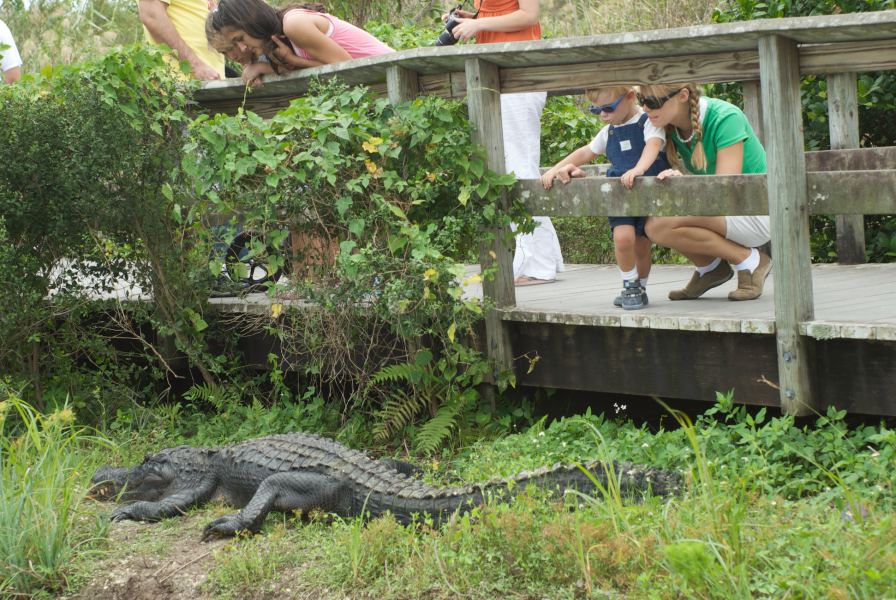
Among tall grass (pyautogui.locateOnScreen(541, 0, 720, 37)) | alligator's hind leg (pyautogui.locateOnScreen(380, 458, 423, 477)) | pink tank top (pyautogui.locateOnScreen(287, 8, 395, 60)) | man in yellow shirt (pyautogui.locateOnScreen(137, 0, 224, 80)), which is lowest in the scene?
alligator's hind leg (pyautogui.locateOnScreen(380, 458, 423, 477))

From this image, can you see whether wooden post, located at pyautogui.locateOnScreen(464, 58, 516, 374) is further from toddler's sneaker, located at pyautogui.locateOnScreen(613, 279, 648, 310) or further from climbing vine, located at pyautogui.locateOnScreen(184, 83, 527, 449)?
toddler's sneaker, located at pyautogui.locateOnScreen(613, 279, 648, 310)

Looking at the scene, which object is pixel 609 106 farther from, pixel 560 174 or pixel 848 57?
pixel 848 57

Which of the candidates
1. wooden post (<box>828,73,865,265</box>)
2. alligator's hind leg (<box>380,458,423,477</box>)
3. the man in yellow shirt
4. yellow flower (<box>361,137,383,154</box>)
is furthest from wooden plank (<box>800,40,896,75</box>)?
the man in yellow shirt

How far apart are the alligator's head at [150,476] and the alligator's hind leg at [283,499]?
67 centimetres

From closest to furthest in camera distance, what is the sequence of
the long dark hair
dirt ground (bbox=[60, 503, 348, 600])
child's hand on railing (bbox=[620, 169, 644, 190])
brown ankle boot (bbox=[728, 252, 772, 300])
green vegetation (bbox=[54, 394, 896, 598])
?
green vegetation (bbox=[54, 394, 896, 598]) → dirt ground (bbox=[60, 503, 348, 600]) → child's hand on railing (bbox=[620, 169, 644, 190]) → brown ankle boot (bbox=[728, 252, 772, 300]) → the long dark hair

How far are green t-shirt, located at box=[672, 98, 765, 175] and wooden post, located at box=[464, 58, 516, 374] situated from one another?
2.93 feet

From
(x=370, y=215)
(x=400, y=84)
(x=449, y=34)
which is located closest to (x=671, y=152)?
(x=400, y=84)

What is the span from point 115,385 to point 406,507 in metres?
3.08

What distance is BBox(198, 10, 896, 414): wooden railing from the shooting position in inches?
168

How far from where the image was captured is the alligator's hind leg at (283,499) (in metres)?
4.71

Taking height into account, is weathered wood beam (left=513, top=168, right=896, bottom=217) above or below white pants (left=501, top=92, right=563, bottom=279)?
below

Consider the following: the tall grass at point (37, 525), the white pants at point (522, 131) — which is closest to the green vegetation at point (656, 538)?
the tall grass at point (37, 525)

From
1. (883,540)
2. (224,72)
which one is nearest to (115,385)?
(224,72)

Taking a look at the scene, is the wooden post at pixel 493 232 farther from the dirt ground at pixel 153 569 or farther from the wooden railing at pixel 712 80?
the dirt ground at pixel 153 569
